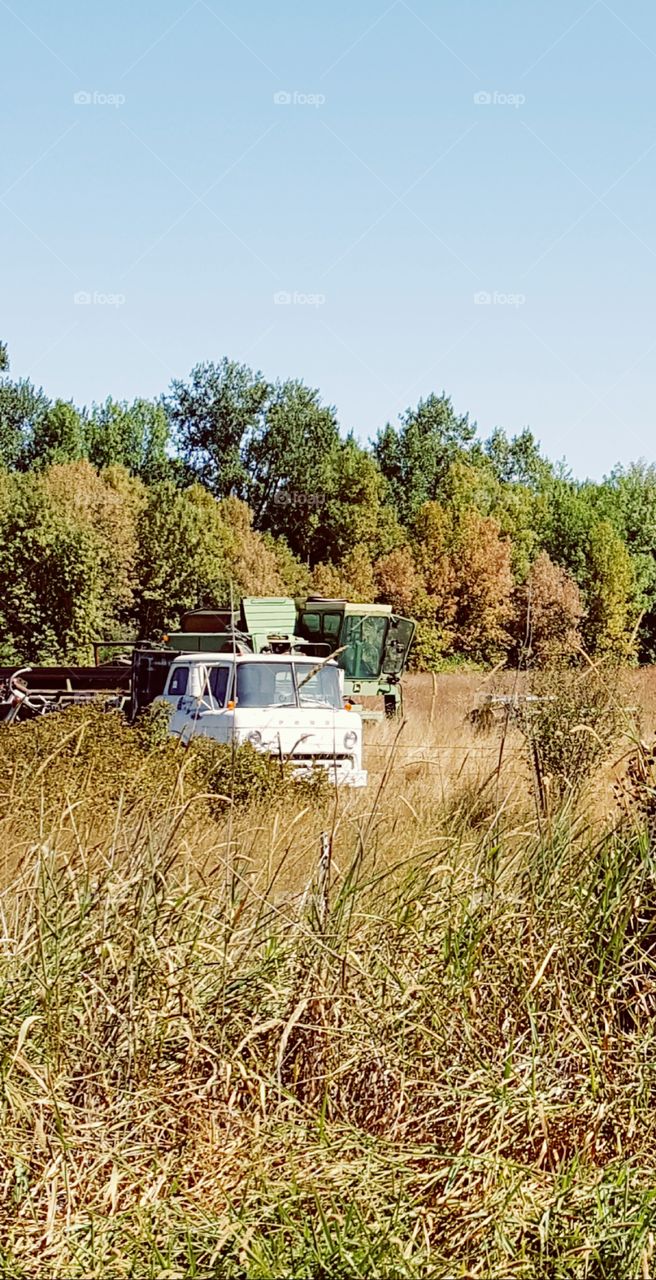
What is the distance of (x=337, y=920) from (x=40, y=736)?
28.6 feet

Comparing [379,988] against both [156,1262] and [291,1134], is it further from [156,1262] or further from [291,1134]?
[156,1262]

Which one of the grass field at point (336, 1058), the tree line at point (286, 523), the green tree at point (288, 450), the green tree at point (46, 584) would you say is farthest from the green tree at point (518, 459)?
the grass field at point (336, 1058)

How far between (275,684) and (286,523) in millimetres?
46635

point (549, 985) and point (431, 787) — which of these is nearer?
point (549, 985)

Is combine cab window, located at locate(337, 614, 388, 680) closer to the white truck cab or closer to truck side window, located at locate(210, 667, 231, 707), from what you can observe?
the white truck cab

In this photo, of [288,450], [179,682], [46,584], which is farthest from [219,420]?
[179,682]

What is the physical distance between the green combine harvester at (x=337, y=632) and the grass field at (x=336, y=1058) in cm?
2156

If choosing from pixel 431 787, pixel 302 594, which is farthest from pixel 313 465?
pixel 431 787

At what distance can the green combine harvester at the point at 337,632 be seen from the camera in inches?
1041

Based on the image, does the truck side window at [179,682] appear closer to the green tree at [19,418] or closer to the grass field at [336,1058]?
the grass field at [336,1058]

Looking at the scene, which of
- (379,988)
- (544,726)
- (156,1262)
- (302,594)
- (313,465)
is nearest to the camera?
(156,1262)

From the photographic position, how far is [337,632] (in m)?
27.7

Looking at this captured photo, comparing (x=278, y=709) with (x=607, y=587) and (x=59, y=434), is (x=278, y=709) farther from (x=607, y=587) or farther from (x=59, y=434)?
(x=59, y=434)

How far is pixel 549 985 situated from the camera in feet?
12.8
